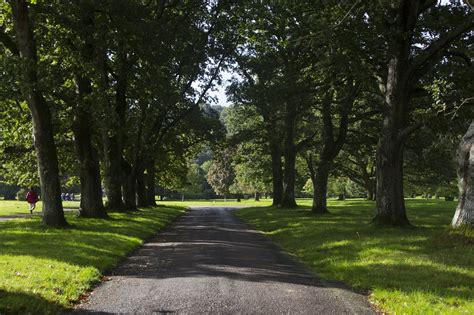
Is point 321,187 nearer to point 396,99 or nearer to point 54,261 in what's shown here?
point 396,99

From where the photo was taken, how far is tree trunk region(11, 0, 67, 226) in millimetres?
16953

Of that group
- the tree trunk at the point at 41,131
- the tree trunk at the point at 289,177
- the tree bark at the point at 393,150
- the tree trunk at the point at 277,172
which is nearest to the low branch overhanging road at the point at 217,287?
the tree trunk at the point at 41,131

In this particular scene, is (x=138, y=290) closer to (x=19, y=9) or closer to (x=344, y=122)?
(x=19, y=9)

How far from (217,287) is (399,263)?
4651 mm

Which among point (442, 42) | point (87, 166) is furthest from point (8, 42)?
point (442, 42)

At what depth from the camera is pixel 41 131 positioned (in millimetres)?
17500

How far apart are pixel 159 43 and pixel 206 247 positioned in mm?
9403

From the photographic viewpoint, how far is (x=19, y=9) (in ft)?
55.0

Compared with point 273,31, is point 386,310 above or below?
below

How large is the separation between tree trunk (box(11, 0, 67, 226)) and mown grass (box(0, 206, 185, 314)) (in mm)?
893

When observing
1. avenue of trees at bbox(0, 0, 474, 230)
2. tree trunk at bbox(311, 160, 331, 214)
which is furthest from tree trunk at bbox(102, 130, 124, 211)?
tree trunk at bbox(311, 160, 331, 214)

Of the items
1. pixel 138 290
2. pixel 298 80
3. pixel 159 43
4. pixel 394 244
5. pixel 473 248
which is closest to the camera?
pixel 138 290

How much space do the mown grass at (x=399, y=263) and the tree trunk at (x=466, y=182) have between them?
1.27 feet

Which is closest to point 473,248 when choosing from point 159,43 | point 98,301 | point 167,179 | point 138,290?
point 138,290
